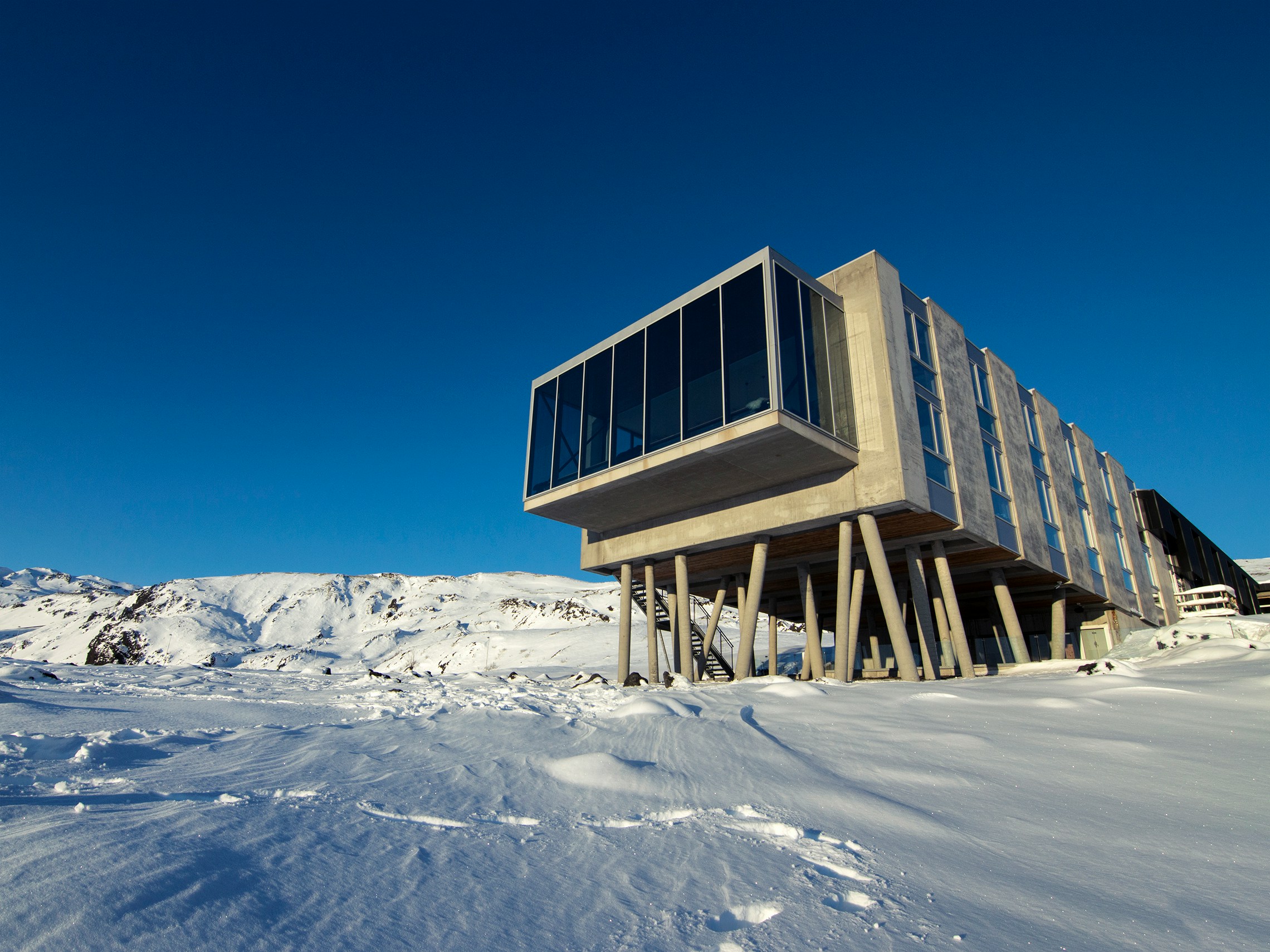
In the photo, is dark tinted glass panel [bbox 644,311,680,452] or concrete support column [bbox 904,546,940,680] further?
concrete support column [bbox 904,546,940,680]

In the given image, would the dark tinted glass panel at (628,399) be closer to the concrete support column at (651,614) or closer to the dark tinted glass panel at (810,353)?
the dark tinted glass panel at (810,353)

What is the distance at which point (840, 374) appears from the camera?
1905 centimetres

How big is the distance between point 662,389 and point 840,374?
15.8 ft

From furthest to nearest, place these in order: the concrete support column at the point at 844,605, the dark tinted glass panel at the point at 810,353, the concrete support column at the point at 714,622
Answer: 1. the concrete support column at the point at 714,622
2. the concrete support column at the point at 844,605
3. the dark tinted glass panel at the point at 810,353

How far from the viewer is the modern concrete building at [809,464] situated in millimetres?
17672

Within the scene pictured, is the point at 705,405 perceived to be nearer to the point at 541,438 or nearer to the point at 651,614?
the point at 541,438

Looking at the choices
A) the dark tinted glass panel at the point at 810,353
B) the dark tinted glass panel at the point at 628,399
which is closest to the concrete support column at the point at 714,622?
the dark tinted glass panel at the point at 628,399

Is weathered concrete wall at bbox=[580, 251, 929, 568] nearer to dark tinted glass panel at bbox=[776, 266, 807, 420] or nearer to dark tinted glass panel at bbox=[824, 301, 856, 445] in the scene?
dark tinted glass panel at bbox=[824, 301, 856, 445]

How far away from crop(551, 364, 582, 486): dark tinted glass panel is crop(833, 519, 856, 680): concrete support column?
7.86 meters

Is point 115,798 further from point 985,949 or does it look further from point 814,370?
point 814,370

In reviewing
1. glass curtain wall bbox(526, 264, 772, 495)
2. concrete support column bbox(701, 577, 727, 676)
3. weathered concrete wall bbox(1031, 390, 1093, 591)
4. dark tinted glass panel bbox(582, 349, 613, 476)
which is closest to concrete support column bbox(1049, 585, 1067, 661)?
weathered concrete wall bbox(1031, 390, 1093, 591)

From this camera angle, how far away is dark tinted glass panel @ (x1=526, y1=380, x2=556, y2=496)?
2211cm

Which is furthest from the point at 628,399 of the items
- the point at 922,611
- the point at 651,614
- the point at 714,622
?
the point at 922,611

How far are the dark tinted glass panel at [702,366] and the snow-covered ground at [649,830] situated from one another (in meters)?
10.7
